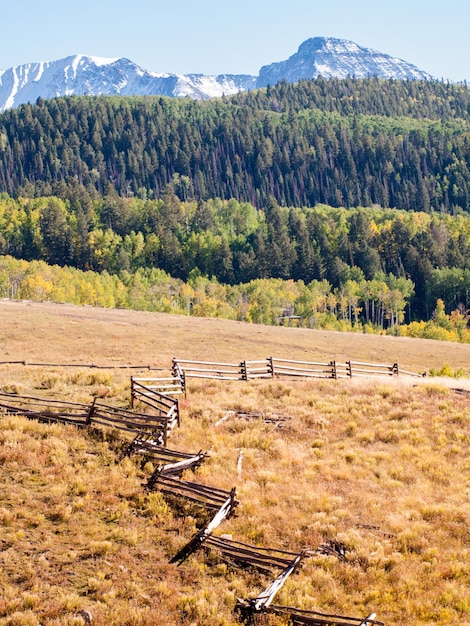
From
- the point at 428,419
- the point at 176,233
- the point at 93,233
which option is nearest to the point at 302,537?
the point at 428,419

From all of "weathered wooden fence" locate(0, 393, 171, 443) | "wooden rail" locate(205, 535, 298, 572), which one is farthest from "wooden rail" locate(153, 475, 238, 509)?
"weathered wooden fence" locate(0, 393, 171, 443)

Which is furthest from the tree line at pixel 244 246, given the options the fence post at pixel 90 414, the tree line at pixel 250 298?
the fence post at pixel 90 414

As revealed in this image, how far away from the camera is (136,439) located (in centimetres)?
2227

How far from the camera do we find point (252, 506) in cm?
1942

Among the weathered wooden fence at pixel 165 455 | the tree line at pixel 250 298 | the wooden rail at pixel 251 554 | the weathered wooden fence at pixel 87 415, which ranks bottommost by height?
the wooden rail at pixel 251 554

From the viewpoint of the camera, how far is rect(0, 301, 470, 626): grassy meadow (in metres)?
14.9

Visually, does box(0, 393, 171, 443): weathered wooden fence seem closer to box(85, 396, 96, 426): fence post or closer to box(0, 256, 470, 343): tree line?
box(85, 396, 96, 426): fence post

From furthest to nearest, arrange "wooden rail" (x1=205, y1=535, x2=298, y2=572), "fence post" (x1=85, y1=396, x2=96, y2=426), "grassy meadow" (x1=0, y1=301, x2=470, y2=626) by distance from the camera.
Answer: "fence post" (x1=85, y1=396, x2=96, y2=426)
"wooden rail" (x1=205, y1=535, x2=298, y2=572)
"grassy meadow" (x1=0, y1=301, x2=470, y2=626)

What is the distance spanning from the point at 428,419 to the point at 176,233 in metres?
173

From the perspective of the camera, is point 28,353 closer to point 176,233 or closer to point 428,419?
point 428,419

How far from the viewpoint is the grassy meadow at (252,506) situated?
49.0ft

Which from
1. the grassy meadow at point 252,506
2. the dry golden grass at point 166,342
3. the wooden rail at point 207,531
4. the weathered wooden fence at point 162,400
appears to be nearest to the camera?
→ the grassy meadow at point 252,506

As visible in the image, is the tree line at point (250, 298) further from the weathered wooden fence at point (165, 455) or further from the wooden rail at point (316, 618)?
the wooden rail at point (316, 618)

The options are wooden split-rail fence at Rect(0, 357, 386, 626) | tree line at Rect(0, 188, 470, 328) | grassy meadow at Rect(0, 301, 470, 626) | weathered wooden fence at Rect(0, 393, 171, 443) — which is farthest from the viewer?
tree line at Rect(0, 188, 470, 328)
